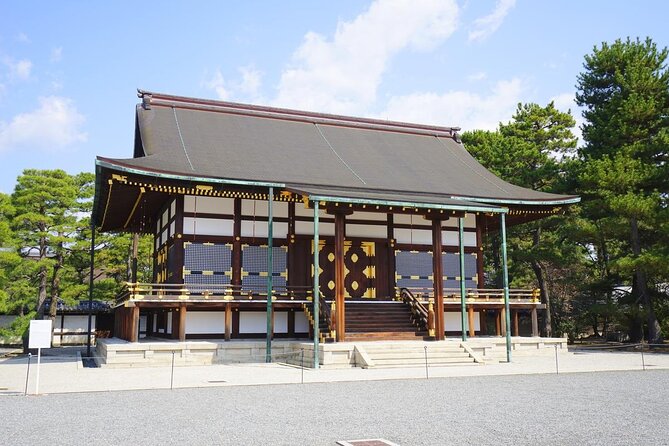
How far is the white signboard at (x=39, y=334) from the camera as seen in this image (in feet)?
38.1

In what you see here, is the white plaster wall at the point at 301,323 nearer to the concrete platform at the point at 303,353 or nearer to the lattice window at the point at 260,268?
the lattice window at the point at 260,268

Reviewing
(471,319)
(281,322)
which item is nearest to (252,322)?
(281,322)

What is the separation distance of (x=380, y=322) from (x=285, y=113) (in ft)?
35.7

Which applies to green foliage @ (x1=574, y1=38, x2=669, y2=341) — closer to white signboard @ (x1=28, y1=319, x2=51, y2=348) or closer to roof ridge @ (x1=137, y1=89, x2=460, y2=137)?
roof ridge @ (x1=137, y1=89, x2=460, y2=137)

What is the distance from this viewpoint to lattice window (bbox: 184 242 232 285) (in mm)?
20578

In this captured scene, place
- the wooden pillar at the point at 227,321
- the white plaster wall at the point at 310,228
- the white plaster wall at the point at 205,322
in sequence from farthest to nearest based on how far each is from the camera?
the white plaster wall at the point at 310,228
the white plaster wall at the point at 205,322
the wooden pillar at the point at 227,321

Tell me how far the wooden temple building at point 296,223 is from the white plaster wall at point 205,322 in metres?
0.03

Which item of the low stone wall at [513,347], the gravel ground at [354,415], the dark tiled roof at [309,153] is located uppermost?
the dark tiled roof at [309,153]

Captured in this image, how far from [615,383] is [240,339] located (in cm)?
1173

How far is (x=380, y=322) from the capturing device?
20.4 m

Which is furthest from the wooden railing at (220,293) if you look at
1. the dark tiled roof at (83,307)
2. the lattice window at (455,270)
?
the dark tiled roof at (83,307)

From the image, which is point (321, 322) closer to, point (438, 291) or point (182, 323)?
point (438, 291)

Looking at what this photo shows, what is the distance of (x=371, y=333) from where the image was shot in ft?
62.4

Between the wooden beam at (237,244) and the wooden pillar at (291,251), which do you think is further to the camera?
the wooden pillar at (291,251)
